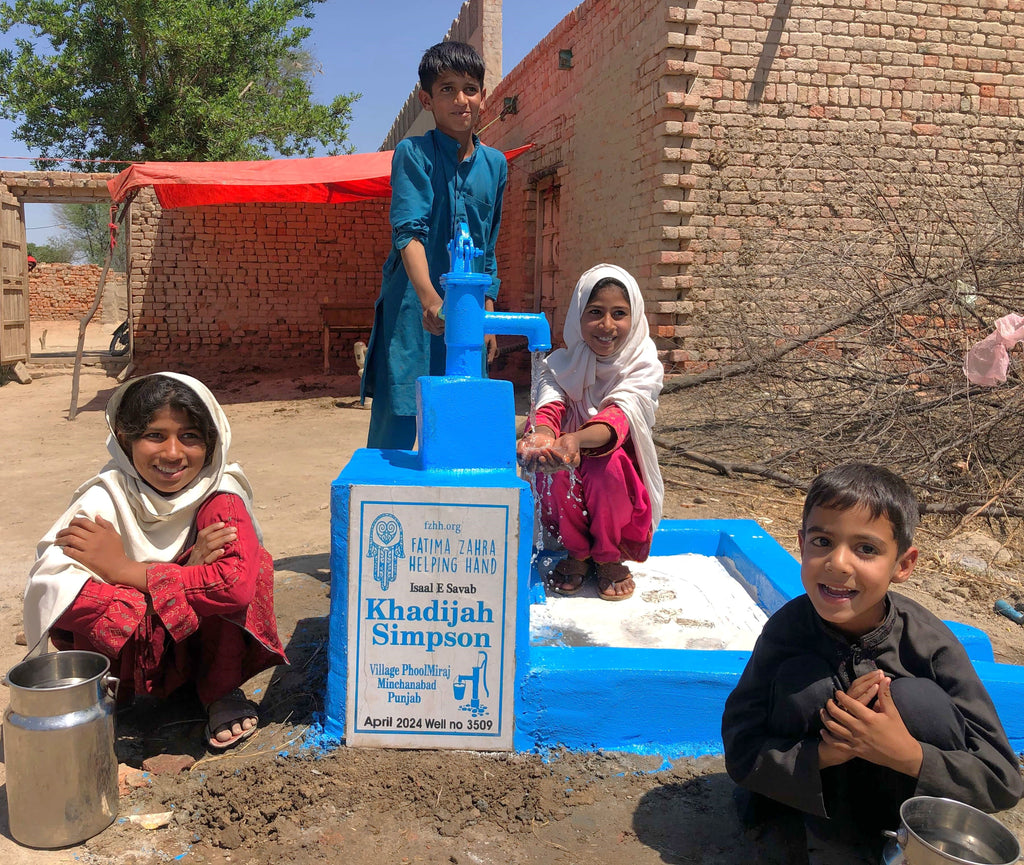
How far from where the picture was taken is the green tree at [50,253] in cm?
3002

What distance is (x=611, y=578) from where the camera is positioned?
264cm

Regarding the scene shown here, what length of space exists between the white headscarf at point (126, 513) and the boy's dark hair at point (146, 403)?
0.02 meters

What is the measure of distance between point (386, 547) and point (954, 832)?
123cm

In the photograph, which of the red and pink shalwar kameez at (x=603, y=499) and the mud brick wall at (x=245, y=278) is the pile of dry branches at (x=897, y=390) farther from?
the mud brick wall at (x=245, y=278)

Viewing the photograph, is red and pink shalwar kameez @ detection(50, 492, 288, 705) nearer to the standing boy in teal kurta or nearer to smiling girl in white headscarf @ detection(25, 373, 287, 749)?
smiling girl in white headscarf @ detection(25, 373, 287, 749)

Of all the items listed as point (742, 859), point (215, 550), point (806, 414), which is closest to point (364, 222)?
point (806, 414)

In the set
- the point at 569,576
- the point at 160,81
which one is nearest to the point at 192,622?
the point at 569,576

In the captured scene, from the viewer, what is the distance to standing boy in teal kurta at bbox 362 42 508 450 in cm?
245

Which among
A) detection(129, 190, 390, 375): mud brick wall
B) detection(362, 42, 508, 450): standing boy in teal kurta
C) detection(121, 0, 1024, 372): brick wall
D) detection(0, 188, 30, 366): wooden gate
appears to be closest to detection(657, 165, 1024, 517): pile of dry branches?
detection(121, 0, 1024, 372): brick wall

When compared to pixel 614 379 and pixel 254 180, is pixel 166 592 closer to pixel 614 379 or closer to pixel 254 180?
pixel 614 379

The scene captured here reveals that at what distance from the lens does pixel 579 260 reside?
8883mm

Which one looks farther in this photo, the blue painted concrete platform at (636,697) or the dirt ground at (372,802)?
the blue painted concrete platform at (636,697)

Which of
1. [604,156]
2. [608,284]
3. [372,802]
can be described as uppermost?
[604,156]

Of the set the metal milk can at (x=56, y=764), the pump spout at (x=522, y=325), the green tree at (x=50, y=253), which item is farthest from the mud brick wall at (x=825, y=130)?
the green tree at (x=50, y=253)
